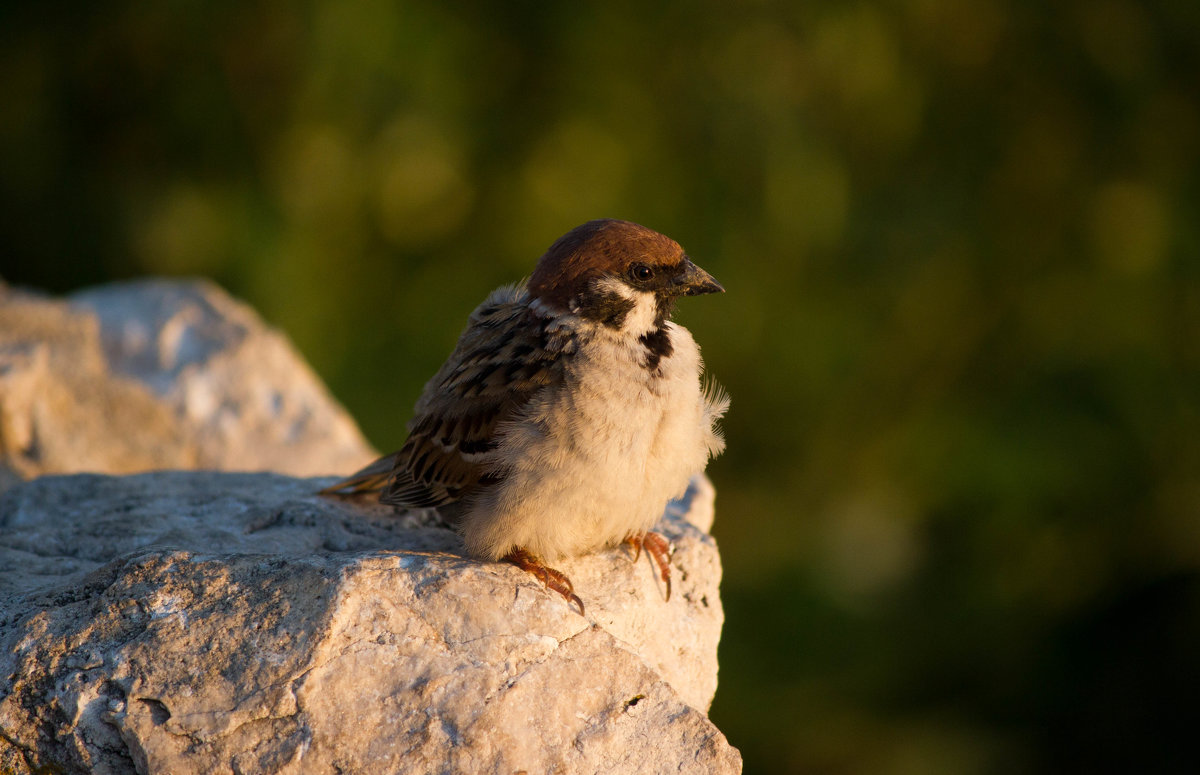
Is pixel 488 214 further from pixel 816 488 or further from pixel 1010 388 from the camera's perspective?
pixel 1010 388

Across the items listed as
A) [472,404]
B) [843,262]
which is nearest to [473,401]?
[472,404]

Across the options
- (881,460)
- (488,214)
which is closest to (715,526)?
(881,460)

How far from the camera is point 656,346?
121 inches

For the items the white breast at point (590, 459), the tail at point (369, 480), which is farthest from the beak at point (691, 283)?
the tail at point (369, 480)

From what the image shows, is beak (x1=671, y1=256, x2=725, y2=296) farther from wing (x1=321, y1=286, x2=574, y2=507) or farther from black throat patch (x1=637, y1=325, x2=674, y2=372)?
wing (x1=321, y1=286, x2=574, y2=507)

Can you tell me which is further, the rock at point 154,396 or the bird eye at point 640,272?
the rock at point 154,396

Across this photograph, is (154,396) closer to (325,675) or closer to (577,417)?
(577,417)

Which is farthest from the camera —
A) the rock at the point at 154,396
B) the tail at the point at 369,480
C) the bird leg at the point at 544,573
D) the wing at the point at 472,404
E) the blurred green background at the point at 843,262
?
the blurred green background at the point at 843,262

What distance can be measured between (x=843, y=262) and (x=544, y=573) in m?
3.87

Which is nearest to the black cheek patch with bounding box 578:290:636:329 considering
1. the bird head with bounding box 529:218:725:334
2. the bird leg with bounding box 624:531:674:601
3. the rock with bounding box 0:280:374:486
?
the bird head with bounding box 529:218:725:334

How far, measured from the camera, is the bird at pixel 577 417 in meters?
2.84

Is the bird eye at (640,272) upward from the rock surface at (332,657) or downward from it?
upward

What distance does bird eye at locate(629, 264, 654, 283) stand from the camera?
3.09 metres

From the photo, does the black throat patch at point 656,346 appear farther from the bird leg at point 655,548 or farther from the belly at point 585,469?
the bird leg at point 655,548
